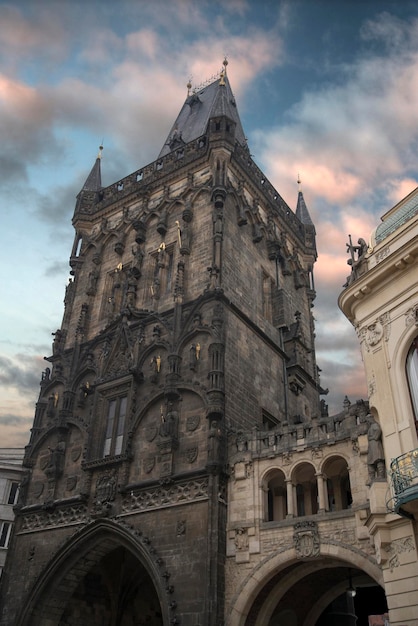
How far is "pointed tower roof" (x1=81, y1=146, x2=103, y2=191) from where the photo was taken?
36112 millimetres

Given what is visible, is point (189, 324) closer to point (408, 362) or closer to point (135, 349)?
point (135, 349)

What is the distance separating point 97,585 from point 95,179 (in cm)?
2372

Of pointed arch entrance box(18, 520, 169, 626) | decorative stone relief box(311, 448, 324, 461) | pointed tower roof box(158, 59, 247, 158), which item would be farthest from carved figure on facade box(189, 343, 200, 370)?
pointed tower roof box(158, 59, 247, 158)

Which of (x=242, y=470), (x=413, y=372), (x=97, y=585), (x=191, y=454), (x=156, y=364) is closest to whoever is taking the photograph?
(x=413, y=372)

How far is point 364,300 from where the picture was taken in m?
18.0

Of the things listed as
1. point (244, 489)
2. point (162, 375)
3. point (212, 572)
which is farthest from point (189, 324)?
point (212, 572)

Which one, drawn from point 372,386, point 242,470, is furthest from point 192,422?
point 372,386

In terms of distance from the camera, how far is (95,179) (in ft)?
121

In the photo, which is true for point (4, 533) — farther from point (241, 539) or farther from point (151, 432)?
point (241, 539)

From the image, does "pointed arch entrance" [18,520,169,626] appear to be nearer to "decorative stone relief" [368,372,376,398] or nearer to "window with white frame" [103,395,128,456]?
"window with white frame" [103,395,128,456]

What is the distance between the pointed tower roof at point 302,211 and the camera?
1500 inches

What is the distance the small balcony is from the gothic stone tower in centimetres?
735

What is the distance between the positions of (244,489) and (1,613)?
11.3 m

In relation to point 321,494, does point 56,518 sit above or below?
above
